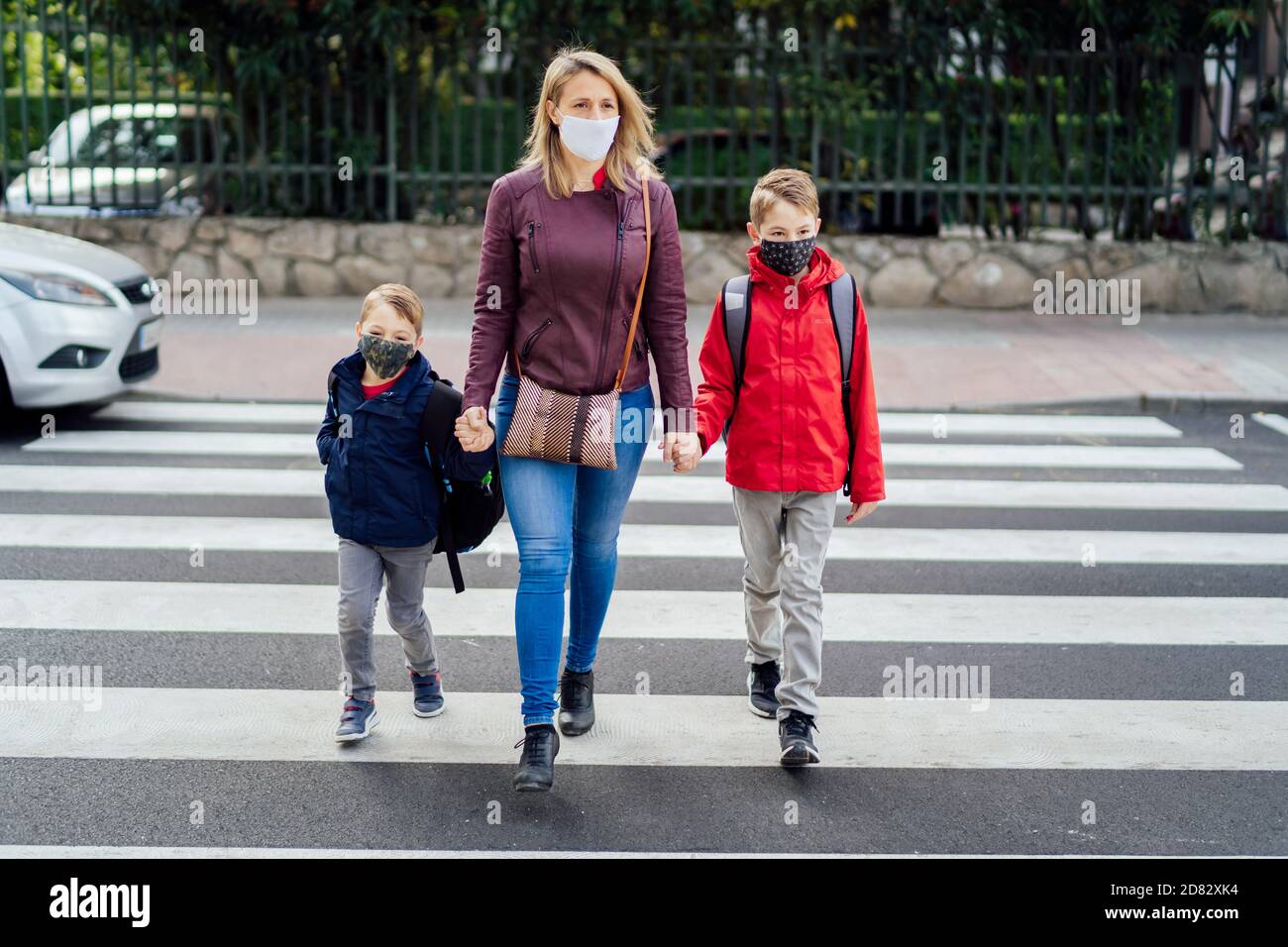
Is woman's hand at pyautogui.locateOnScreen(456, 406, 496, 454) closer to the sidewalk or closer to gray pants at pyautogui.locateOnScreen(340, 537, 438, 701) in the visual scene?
gray pants at pyautogui.locateOnScreen(340, 537, 438, 701)

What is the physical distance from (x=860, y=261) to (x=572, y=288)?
→ 10.2m

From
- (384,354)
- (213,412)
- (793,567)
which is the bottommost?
(213,412)

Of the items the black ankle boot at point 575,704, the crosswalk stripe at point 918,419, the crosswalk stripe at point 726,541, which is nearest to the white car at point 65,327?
the crosswalk stripe at point 918,419

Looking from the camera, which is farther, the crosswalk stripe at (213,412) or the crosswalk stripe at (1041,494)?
the crosswalk stripe at (213,412)

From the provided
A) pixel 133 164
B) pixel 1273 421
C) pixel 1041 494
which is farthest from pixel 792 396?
pixel 133 164

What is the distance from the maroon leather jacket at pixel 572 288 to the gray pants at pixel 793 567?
1.52ft

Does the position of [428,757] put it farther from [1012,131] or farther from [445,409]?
[1012,131]

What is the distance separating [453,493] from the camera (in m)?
4.71

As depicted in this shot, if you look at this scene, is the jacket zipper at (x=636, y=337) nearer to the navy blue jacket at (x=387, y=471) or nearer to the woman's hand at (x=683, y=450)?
the woman's hand at (x=683, y=450)

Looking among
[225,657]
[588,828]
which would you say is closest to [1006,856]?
[588,828]

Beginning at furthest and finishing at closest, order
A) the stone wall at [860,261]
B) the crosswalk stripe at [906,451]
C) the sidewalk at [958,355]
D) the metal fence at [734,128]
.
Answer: the stone wall at [860,261]
the metal fence at [734,128]
the sidewalk at [958,355]
the crosswalk stripe at [906,451]

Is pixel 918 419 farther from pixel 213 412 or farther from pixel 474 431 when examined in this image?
pixel 474 431

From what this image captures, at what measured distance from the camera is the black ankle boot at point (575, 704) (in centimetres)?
488
